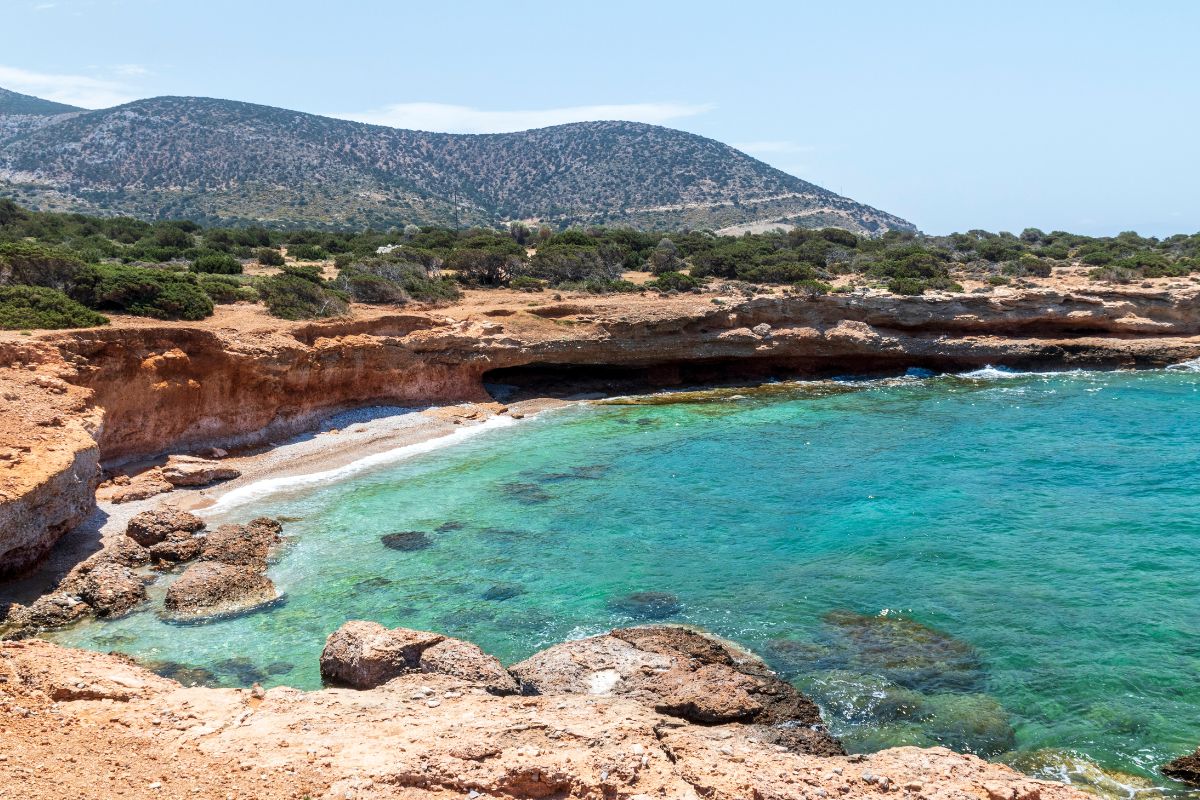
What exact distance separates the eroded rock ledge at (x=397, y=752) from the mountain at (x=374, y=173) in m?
63.8

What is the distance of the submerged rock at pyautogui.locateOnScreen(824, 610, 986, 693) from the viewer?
A: 10.4 meters

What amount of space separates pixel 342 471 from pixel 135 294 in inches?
317

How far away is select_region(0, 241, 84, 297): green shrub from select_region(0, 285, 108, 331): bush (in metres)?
1.34

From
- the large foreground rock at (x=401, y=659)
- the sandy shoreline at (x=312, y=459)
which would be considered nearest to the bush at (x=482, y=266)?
the sandy shoreline at (x=312, y=459)

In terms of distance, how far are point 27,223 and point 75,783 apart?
127 feet

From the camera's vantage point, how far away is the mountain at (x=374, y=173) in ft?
238

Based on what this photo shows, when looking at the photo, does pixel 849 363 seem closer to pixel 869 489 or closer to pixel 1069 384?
pixel 1069 384

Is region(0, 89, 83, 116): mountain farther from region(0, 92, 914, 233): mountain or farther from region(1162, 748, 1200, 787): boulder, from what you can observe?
region(1162, 748, 1200, 787): boulder

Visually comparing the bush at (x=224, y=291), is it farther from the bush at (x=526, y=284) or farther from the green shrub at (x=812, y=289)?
the green shrub at (x=812, y=289)

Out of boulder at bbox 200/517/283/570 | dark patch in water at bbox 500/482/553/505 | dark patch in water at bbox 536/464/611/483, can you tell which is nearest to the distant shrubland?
boulder at bbox 200/517/283/570

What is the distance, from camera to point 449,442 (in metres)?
23.2

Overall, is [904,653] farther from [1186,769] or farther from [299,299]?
[299,299]

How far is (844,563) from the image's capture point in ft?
46.6

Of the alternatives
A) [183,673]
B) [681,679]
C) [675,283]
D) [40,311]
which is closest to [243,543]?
[183,673]
